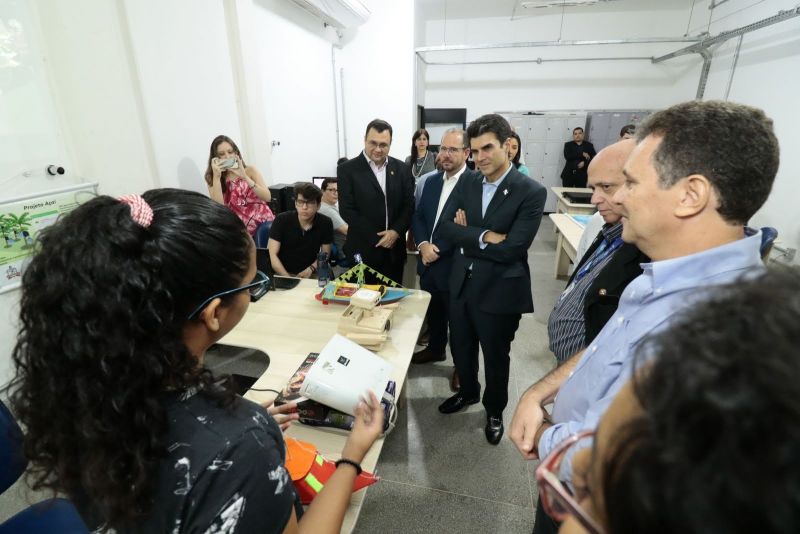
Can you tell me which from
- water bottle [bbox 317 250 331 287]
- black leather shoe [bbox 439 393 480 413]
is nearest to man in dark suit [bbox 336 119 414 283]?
water bottle [bbox 317 250 331 287]

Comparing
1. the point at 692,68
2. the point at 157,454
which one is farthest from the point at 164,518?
the point at 692,68

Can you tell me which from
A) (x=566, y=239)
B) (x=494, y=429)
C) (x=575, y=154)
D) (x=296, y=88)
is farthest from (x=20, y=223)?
(x=575, y=154)

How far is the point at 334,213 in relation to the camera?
3561 millimetres

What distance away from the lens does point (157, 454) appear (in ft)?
1.84

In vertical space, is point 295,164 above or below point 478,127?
below

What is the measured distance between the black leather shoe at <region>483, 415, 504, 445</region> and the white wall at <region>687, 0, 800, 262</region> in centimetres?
396

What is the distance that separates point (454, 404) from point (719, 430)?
2.25m

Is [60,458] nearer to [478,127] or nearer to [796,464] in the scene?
[796,464]

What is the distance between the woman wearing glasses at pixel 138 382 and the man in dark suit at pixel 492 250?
59.8 inches

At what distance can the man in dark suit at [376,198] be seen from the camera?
2889 mm

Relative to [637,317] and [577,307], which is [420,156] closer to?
[577,307]

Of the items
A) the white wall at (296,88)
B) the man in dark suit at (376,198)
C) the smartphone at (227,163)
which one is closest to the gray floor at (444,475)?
the man in dark suit at (376,198)

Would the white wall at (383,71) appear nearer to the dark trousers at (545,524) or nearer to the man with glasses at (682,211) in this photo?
the man with glasses at (682,211)

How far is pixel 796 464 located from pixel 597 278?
43.1 inches
